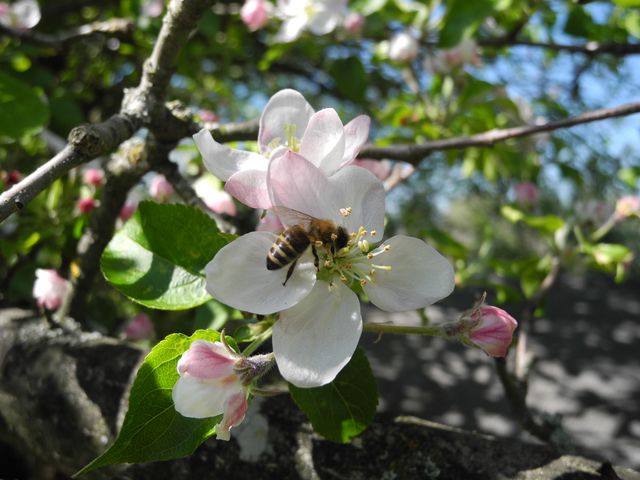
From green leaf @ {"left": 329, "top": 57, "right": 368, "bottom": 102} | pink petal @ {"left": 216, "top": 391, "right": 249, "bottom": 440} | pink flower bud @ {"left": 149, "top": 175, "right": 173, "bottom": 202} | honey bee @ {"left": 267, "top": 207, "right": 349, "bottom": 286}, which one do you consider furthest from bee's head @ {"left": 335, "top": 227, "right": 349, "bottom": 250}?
green leaf @ {"left": 329, "top": 57, "right": 368, "bottom": 102}

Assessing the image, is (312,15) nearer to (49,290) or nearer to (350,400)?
(49,290)

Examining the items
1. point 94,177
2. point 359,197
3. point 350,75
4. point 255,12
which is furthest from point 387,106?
point 359,197

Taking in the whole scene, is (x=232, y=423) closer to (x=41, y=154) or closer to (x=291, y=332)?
(x=291, y=332)

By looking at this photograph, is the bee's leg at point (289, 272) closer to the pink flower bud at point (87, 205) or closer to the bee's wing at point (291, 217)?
the bee's wing at point (291, 217)

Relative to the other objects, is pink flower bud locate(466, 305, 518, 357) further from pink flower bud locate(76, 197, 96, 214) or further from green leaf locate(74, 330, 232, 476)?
pink flower bud locate(76, 197, 96, 214)

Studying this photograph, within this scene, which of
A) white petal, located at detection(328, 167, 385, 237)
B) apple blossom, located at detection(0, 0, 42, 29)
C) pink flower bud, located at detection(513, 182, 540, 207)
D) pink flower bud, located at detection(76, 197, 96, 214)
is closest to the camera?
white petal, located at detection(328, 167, 385, 237)

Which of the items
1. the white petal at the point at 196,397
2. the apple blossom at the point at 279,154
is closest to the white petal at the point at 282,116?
the apple blossom at the point at 279,154
